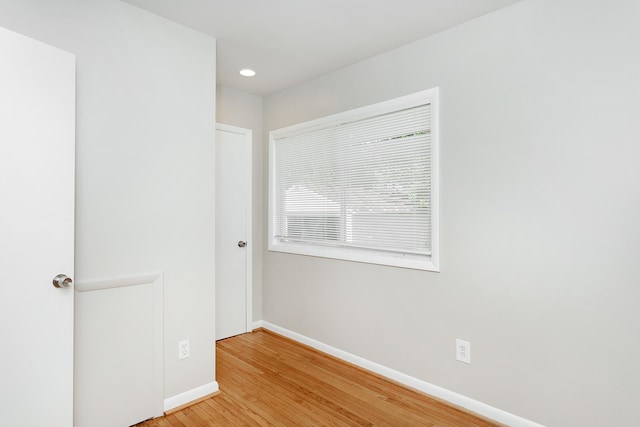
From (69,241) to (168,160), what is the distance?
0.81 m

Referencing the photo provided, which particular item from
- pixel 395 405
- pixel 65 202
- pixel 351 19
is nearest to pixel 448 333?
pixel 395 405

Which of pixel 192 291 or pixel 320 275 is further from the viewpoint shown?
pixel 320 275

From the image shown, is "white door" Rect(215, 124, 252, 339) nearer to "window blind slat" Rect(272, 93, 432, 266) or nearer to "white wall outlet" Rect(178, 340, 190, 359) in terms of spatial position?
"window blind slat" Rect(272, 93, 432, 266)

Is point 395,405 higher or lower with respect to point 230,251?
lower

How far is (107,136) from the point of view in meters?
2.05

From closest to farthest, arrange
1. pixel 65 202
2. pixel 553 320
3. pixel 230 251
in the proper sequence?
pixel 65 202
pixel 553 320
pixel 230 251

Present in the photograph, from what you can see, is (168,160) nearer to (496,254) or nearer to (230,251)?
(230,251)

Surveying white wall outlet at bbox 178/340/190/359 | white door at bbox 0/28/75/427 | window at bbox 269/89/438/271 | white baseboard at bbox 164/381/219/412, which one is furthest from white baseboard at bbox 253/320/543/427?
white door at bbox 0/28/75/427

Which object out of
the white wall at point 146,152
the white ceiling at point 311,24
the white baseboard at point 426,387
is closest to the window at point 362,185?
the white ceiling at point 311,24

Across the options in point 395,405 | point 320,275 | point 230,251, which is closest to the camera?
point 395,405

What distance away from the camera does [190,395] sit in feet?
7.82

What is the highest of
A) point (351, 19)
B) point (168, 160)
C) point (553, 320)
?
point (351, 19)

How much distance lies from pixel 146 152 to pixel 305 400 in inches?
78.5

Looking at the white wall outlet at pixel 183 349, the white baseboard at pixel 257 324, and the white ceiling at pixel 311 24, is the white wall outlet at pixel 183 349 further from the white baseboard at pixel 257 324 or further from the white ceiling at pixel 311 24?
the white ceiling at pixel 311 24
